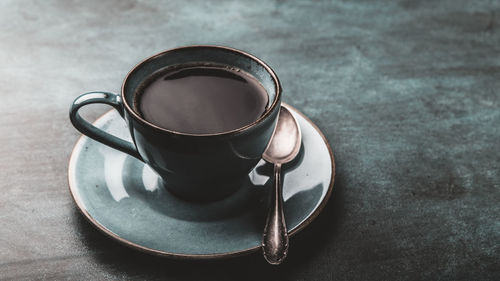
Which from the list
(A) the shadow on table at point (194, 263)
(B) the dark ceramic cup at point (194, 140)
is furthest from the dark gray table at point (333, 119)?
(B) the dark ceramic cup at point (194, 140)

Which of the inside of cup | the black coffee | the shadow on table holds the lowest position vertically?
the shadow on table

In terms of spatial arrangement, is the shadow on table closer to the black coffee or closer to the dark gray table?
the dark gray table

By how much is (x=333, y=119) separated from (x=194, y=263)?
39 centimetres

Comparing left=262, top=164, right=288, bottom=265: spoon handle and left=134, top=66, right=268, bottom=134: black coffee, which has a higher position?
left=134, top=66, right=268, bottom=134: black coffee

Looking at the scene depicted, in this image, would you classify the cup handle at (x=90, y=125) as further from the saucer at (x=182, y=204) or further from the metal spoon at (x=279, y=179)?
the metal spoon at (x=279, y=179)

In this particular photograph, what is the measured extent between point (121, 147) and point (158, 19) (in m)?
0.55

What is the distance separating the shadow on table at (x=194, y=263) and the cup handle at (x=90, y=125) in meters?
0.12

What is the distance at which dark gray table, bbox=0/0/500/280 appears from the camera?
0.62 m

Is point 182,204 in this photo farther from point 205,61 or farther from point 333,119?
point 333,119

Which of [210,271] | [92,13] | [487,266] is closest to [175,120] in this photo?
[210,271]

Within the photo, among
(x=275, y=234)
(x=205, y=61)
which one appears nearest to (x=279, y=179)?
(x=275, y=234)

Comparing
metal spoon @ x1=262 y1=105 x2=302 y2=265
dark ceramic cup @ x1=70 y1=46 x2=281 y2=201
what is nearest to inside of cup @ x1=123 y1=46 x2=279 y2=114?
dark ceramic cup @ x1=70 y1=46 x2=281 y2=201

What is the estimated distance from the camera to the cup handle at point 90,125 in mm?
618

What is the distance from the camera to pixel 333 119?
86 centimetres
